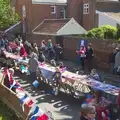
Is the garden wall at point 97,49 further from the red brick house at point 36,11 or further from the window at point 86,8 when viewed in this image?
the red brick house at point 36,11

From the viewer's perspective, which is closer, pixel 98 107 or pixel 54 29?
pixel 98 107

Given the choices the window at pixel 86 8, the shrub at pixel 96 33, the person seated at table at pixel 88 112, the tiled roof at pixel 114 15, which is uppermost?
the window at pixel 86 8

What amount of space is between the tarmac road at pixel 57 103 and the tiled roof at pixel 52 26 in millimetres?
17860

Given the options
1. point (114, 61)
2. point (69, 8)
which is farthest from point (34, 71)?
point (69, 8)

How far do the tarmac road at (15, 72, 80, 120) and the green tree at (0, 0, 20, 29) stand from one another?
2967 centimetres

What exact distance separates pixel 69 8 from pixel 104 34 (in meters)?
15.6

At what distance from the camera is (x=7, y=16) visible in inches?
1698

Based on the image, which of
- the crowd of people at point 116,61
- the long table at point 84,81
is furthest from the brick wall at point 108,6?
the long table at point 84,81

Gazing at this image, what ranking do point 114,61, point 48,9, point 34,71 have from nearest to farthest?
point 34,71
point 114,61
point 48,9

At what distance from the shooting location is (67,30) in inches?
1224

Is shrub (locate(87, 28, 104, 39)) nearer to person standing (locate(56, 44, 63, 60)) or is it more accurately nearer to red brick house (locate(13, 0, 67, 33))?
person standing (locate(56, 44, 63, 60))

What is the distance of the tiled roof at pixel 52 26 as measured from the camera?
3220 cm

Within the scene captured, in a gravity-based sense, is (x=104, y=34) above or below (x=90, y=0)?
below

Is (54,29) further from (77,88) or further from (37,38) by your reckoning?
(77,88)
